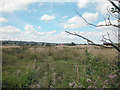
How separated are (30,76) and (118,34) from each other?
242 centimetres

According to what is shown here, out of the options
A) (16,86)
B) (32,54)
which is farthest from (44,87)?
(32,54)

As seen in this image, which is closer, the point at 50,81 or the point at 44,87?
the point at 44,87

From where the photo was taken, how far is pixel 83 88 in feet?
7.09

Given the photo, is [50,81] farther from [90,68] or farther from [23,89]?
[90,68]

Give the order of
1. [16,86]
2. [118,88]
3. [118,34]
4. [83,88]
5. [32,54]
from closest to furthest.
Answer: [118,34] → [118,88] → [83,88] → [16,86] → [32,54]

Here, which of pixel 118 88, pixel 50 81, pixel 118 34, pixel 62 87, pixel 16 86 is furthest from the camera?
pixel 50 81

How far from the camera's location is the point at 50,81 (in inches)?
108

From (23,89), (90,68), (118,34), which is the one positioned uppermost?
(118,34)

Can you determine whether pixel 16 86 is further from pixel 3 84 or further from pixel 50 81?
pixel 50 81

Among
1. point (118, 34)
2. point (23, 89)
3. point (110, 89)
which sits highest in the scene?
point (118, 34)

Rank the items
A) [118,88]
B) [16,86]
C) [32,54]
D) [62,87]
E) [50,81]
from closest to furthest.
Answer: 1. [118,88]
2. [62,87]
3. [16,86]
4. [50,81]
5. [32,54]

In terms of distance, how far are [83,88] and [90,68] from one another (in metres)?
0.85

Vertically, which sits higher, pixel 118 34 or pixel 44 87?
pixel 118 34

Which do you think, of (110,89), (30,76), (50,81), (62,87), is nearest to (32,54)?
(30,76)
